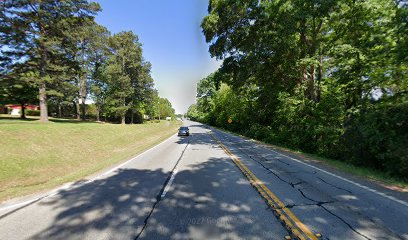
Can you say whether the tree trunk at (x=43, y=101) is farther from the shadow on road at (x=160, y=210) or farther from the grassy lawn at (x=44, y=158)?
the shadow on road at (x=160, y=210)

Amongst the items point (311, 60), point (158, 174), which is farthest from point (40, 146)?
point (311, 60)

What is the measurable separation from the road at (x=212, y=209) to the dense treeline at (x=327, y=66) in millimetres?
4021

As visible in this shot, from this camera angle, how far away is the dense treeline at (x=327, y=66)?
10.1 metres

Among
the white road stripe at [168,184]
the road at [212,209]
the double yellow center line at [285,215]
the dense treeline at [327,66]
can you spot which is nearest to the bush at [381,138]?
the dense treeline at [327,66]

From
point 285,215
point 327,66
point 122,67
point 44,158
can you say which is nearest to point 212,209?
point 285,215

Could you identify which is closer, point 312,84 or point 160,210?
point 160,210

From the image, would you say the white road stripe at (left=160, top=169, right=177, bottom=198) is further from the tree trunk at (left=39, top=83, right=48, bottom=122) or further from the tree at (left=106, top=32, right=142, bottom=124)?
the tree at (left=106, top=32, right=142, bottom=124)

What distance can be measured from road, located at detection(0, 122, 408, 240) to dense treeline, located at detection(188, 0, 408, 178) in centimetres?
402

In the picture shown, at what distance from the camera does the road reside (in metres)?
3.93

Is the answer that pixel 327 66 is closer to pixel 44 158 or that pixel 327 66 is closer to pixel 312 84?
pixel 312 84

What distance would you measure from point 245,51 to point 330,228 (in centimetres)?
1573

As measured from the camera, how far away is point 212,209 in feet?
16.2

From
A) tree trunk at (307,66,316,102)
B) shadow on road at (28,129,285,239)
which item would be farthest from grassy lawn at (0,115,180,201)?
tree trunk at (307,66,316,102)

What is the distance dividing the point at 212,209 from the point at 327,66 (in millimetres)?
17685
